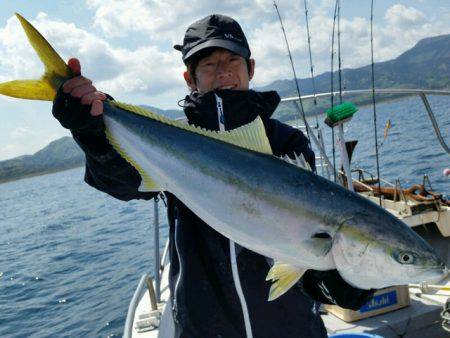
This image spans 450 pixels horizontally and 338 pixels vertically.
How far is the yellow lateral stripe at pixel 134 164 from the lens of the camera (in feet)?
8.55

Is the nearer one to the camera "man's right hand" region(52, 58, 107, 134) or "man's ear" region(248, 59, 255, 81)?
"man's right hand" region(52, 58, 107, 134)

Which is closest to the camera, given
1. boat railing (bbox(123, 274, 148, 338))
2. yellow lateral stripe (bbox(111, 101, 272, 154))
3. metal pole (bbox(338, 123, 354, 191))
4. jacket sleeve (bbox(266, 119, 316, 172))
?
yellow lateral stripe (bbox(111, 101, 272, 154))

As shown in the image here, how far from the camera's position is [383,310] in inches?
230

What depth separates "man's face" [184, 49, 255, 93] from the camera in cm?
321

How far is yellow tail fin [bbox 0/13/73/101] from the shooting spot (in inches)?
102

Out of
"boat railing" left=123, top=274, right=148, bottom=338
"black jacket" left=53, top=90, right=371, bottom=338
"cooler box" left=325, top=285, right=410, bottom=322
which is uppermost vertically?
"black jacket" left=53, top=90, right=371, bottom=338

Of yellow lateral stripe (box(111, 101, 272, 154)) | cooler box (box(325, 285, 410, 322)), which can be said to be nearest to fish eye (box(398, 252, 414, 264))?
yellow lateral stripe (box(111, 101, 272, 154))

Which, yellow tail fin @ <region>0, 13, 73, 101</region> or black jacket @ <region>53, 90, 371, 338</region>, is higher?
yellow tail fin @ <region>0, 13, 73, 101</region>

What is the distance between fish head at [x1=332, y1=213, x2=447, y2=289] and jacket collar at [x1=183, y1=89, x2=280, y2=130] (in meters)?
1.25

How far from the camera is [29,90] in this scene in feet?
8.78

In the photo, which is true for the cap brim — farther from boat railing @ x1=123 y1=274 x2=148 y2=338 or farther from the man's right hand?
boat railing @ x1=123 y1=274 x2=148 y2=338

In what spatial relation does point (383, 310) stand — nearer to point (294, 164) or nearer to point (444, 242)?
point (444, 242)

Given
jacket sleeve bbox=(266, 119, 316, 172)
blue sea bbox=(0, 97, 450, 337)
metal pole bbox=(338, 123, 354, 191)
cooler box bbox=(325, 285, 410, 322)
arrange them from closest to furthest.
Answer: jacket sleeve bbox=(266, 119, 316, 172), metal pole bbox=(338, 123, 354, 191), cooler box bbox=(325, 285, 410, 322), blue sea bbox=(0, 97, 450, 337)

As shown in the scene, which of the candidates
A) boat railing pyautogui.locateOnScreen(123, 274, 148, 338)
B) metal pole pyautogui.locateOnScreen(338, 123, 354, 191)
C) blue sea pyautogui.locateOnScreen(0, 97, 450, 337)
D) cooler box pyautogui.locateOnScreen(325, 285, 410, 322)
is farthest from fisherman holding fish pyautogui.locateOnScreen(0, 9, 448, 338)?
blue sea pyautogui.locateOnScreen(0, 97, 450, 337)
